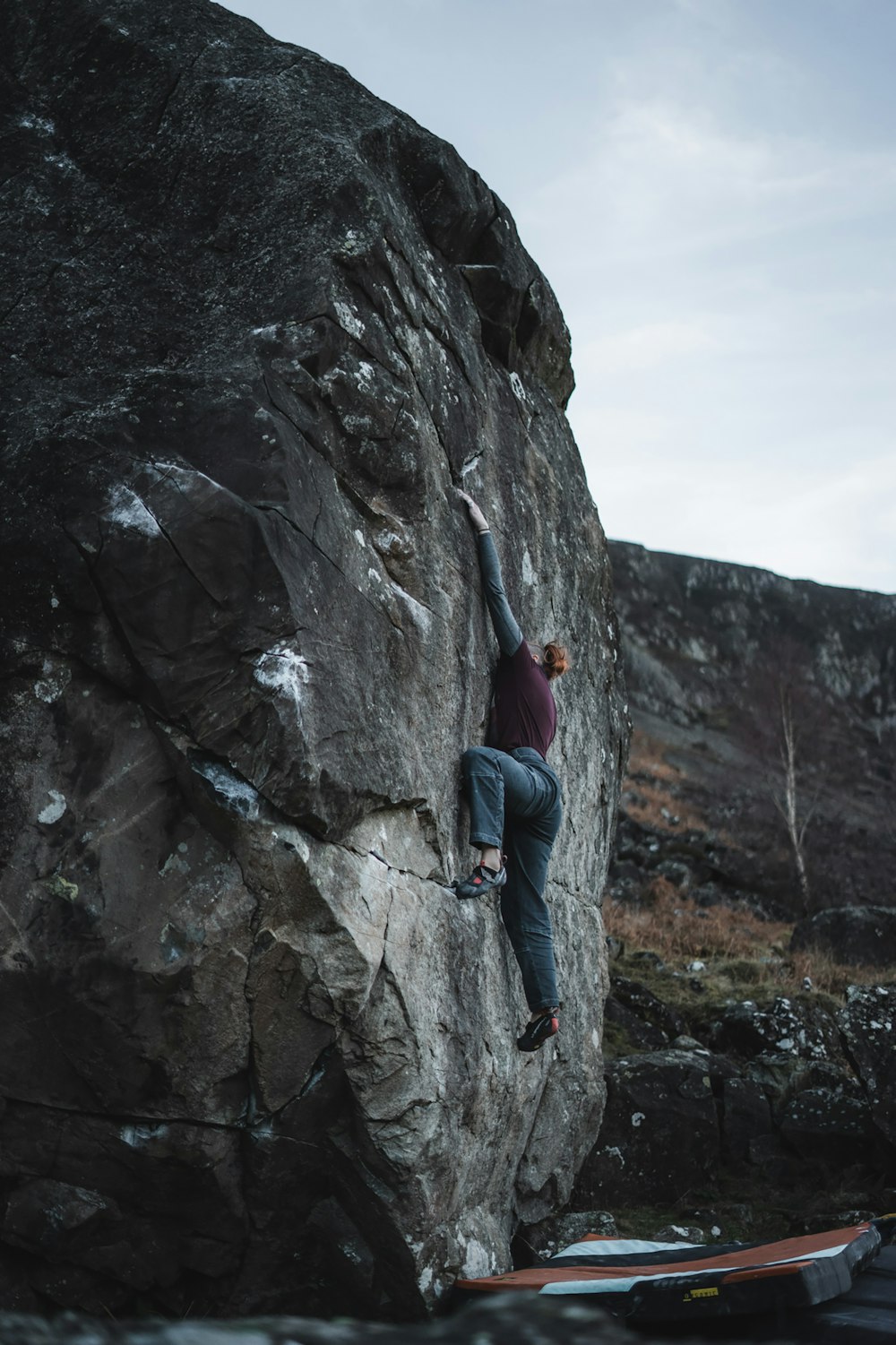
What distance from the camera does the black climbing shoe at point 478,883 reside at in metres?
5.54

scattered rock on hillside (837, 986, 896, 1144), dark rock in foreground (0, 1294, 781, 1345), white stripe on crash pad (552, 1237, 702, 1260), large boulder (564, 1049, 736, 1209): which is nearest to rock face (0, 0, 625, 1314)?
white stripe on crash pad (552, 1237, 702, 1260)

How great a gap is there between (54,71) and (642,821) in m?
19.2

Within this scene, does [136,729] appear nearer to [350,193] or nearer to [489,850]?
[489,850]

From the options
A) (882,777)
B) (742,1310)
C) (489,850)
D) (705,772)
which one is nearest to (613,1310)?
(742,1310)

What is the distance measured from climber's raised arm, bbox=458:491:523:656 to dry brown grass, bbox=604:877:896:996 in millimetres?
6281

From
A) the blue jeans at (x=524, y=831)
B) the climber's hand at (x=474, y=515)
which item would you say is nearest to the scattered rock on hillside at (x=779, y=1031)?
the blue jeans at (x=524, y=831)

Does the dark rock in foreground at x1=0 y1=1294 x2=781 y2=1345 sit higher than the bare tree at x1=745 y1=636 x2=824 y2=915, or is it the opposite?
the bare tree at x1=745 y1=636 x2=824 y2=915

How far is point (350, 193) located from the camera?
5.72m

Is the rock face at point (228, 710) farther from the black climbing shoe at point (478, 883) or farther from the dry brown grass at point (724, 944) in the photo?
the dry brown grass at point (724, 944)

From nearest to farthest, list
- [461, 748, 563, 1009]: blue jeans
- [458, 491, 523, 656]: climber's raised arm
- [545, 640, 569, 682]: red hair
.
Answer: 1. [461, 748, 563, 1009]: blue jeans
2. [458, 491, 523, 656]: climber's raised arm
3. [545, 640, 569, 682]: red hair

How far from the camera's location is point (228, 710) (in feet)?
15.2

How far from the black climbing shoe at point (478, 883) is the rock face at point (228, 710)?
0.14 metres

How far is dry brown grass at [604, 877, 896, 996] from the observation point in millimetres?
12094

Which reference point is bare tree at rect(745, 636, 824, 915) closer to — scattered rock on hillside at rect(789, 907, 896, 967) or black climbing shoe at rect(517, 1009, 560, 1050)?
scattered rock on hillside at rect(789, 907, 896, 967)
